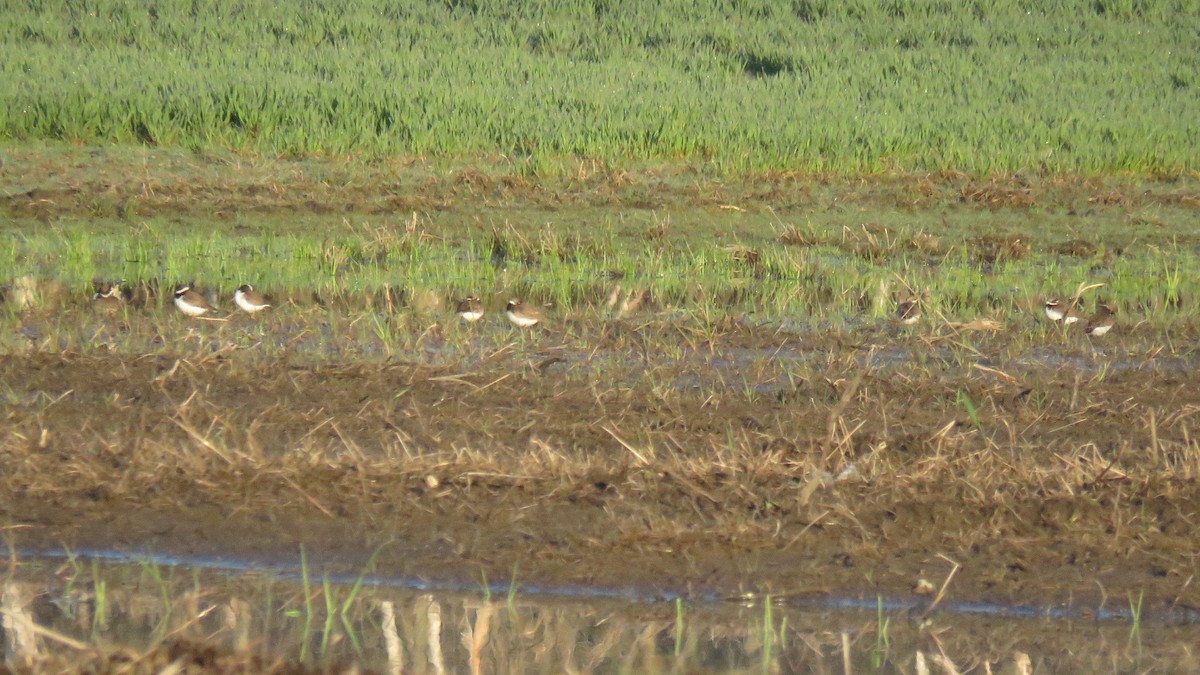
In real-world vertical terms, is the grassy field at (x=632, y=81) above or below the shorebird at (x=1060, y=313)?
below

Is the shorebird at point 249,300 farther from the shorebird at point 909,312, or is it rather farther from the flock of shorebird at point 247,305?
the shorebird at point 909,312

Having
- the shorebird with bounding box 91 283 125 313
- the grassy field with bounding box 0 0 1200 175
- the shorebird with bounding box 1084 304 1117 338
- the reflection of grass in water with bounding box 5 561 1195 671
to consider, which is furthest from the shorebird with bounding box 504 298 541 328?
the grassy field with bounding box 0 0 1200 175

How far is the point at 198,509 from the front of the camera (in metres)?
5.60

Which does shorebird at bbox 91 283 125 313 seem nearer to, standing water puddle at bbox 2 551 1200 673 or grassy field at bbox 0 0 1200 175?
standing water puddle at bbox 2 551 1200 673

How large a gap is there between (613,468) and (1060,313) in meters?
4.55

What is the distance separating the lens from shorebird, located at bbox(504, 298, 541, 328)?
29.6ft

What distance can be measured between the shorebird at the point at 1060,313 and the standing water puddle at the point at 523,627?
→ 4.67 metres

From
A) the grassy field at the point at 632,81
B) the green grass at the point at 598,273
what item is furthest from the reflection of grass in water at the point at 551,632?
the grassy field at the point at 632,81

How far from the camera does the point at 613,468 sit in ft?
19.1

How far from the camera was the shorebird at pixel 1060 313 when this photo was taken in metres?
9.38

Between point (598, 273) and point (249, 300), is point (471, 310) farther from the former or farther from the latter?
point (598, 273)

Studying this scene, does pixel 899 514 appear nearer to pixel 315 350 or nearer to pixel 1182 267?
pixel 315 350

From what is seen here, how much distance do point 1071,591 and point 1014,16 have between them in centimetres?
2326

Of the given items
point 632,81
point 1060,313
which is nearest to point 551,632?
point 1060,313
